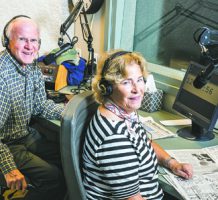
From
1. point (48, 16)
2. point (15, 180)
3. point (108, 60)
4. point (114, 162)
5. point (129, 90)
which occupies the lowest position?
point (15, 180)

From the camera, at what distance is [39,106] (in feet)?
6.10

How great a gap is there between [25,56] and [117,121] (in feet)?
2.86

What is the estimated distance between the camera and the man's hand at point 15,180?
57.1 inches

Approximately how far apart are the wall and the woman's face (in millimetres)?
1348

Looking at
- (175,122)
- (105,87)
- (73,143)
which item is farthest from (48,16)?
(73,143)

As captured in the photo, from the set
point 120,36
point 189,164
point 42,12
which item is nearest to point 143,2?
point 120,36

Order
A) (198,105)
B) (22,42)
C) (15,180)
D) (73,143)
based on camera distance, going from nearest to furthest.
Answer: (73,143)
(15,180)
(198,105)
(22,42)

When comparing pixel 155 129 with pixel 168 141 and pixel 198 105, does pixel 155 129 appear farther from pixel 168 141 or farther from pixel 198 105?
pixel 198 105

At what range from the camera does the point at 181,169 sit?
1244 mm

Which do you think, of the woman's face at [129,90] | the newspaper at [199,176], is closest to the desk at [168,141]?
the newspaper at [199,176]

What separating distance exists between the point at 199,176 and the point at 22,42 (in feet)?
3.82

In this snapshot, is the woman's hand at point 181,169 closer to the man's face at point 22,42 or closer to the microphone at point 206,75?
the microphone at point 206,75

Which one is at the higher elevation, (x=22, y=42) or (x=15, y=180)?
(x=22, y=42)

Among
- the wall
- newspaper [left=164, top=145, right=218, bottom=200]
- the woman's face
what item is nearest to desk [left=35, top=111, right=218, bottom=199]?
newspaper [left=164, top=145, right=218, bottom=200]
